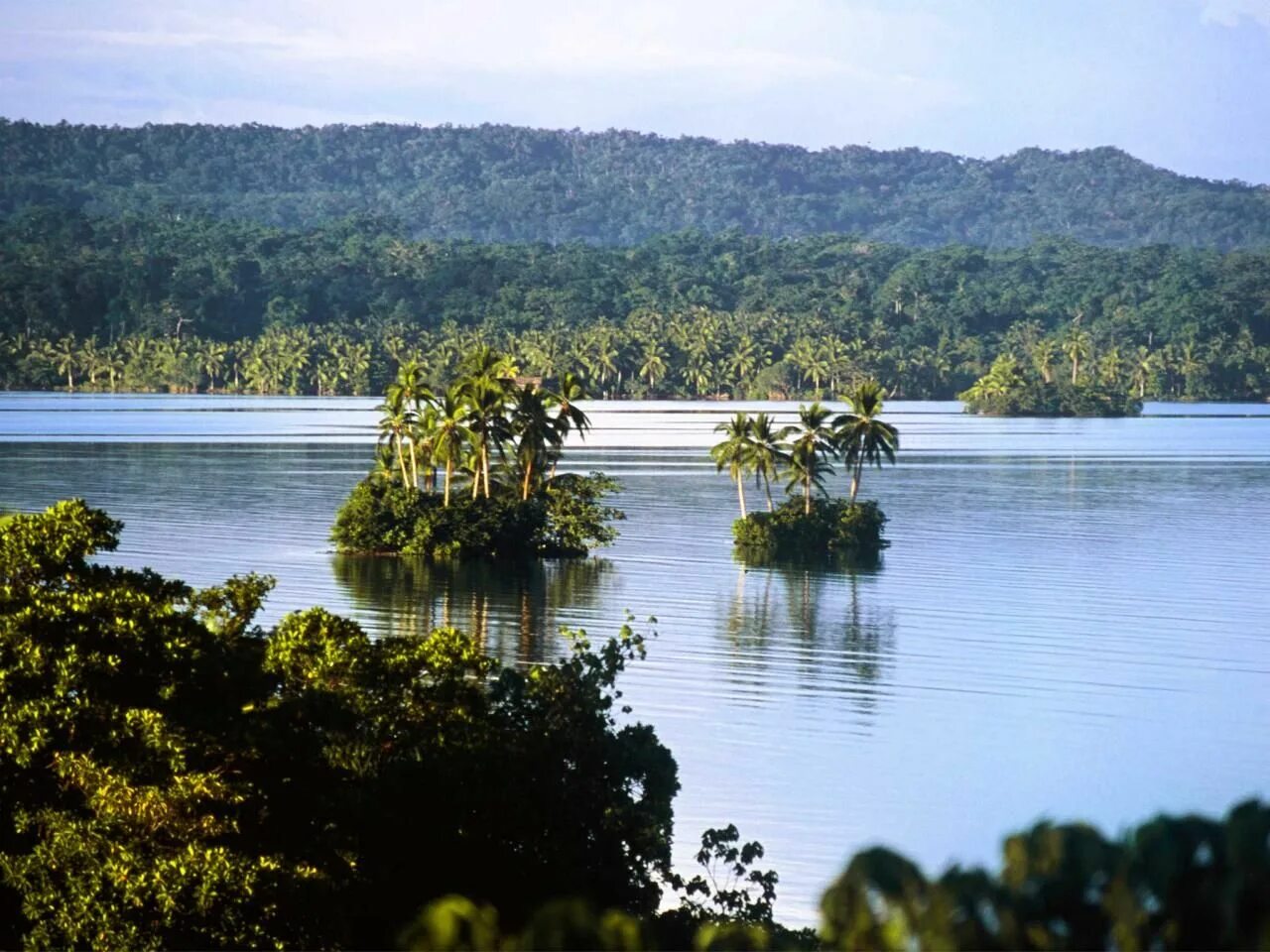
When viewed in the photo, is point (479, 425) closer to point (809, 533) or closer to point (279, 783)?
point (809, 533)

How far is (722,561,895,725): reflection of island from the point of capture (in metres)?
43.5

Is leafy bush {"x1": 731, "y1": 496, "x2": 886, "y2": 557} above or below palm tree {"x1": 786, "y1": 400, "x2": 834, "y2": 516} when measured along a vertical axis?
below

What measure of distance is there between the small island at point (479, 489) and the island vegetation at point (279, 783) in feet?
136

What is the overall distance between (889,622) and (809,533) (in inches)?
690

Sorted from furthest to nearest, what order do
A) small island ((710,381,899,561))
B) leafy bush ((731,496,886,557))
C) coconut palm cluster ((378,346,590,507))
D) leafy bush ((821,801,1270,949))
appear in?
1. leafy bush ((731,496,886,557))
2. small island ((710,381,899,561))
3. coconut palm cluster ((378,346,590,507))
4. leafy bush ((821,801,1270,949))

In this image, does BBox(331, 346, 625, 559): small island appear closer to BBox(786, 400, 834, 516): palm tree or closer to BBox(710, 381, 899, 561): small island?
BBox(710, 381, 899, 561): small island

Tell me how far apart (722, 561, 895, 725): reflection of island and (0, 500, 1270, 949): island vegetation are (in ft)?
56.0

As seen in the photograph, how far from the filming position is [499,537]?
215 ft

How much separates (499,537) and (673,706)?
26816 millimetres

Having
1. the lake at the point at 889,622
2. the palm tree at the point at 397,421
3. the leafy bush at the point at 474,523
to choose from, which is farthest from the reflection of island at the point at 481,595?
the palm tree at the point at 397,421

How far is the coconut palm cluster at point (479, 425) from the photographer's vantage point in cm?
6494

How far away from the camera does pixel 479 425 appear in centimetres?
6475

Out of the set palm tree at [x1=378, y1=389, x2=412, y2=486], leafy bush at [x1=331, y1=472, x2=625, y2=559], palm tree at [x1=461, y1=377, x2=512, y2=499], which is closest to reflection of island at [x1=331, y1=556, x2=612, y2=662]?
leafy bush at [x1=331, y1=472, x2=625, y2=559]

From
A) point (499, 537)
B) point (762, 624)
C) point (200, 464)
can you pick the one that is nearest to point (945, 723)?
point (762, 624)
